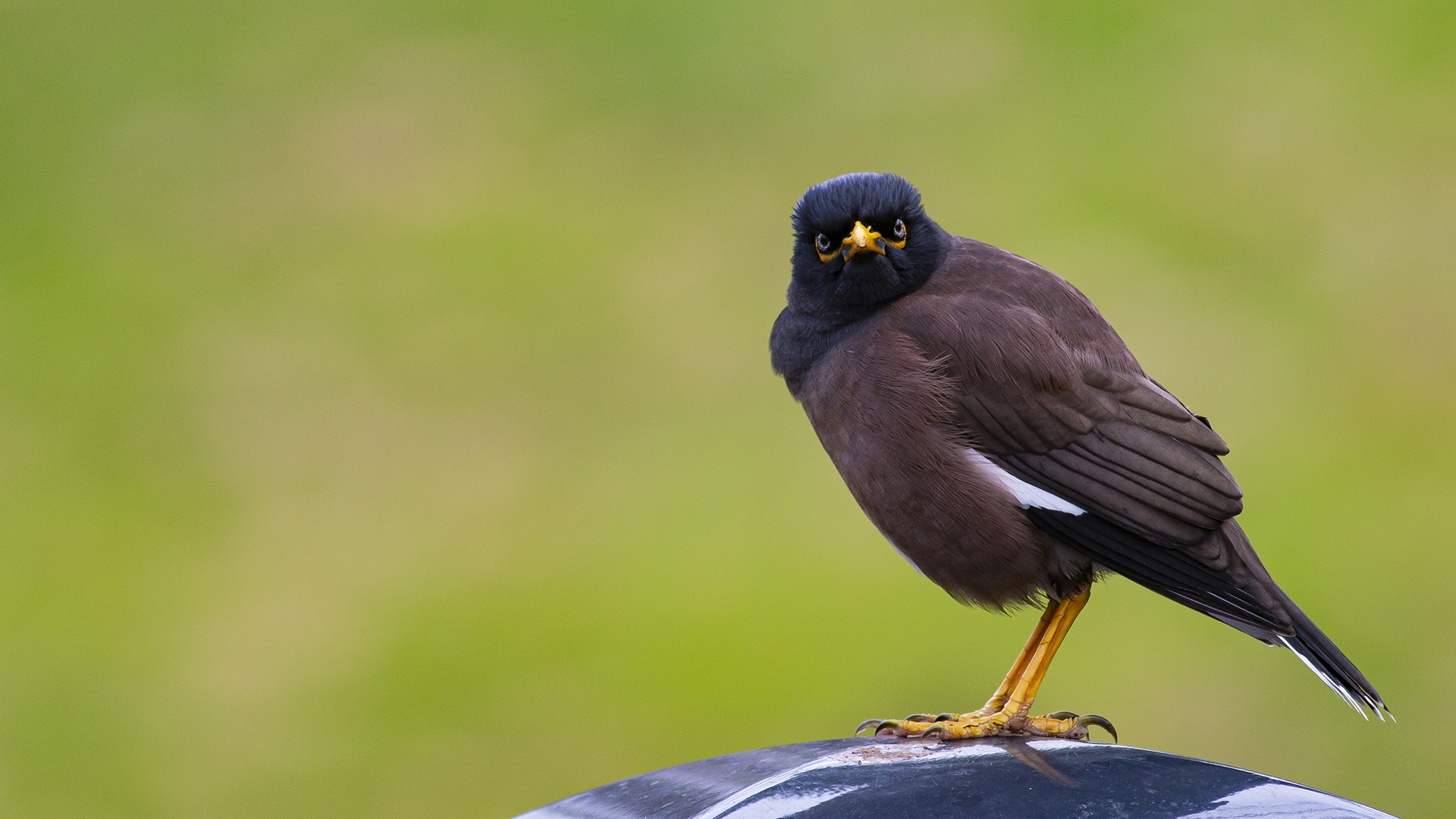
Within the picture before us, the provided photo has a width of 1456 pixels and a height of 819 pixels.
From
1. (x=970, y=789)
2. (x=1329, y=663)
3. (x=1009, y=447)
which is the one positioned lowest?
(x=970, y=789)

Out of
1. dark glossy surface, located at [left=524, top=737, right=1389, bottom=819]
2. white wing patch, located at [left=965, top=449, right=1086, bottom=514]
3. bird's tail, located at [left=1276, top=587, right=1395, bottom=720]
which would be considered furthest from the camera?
white wing patch, located at [left=965, top=449, right=1086, bottom=514]

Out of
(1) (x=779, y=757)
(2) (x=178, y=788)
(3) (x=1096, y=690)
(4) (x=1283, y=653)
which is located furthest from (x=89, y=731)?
(4) (x=1283, y=653)

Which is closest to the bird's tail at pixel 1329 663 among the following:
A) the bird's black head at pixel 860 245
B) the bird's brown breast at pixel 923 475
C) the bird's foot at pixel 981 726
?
the bird's foot at pixel 981 726

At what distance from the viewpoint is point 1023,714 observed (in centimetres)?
339

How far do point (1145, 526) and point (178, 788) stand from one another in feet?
17.0

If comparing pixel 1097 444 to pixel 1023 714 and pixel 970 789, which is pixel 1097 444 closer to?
pixel 1023 714

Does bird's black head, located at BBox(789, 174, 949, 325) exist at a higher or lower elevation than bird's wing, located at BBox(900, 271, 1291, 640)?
higher

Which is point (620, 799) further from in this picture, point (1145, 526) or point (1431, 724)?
point (1431, 724)

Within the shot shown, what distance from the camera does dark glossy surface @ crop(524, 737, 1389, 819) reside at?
2.38 meters

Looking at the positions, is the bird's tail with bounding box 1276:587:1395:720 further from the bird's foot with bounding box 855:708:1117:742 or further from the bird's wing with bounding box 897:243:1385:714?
the bird's foot with bounding box 855:708:1117:742

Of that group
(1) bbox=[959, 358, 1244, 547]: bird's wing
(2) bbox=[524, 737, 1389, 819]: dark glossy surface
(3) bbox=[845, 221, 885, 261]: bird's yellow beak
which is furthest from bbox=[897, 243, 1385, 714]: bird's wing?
(2) bbox=[524, 737, 1389, 819]: dark glossy surface

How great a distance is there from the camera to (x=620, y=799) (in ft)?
9.36

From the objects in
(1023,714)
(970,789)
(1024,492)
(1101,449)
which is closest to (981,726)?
(1023,714)

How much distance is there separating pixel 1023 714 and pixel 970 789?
0.95 m
